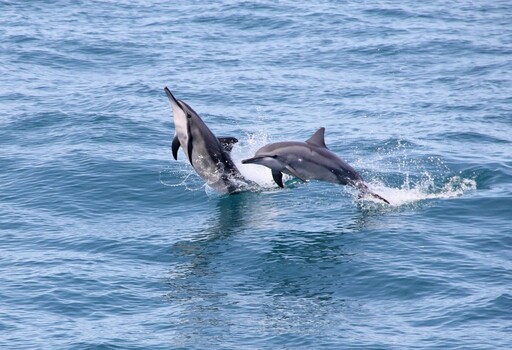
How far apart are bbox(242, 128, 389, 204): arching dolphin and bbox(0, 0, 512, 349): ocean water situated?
1052mm

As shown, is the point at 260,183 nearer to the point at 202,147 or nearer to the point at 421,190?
the point at 202,147

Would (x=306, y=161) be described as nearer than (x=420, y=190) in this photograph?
Yes

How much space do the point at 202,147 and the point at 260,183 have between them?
7.69ft

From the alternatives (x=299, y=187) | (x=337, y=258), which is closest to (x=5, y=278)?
(x=337, y=258)

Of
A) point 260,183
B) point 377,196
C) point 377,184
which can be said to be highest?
point 377,196

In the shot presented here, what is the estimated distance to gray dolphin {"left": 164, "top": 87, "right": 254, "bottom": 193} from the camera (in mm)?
27750

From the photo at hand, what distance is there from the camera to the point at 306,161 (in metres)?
26.3

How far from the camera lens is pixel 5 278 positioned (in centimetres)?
2305

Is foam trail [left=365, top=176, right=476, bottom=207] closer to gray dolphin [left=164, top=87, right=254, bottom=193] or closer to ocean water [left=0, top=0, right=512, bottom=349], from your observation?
ocean water [left=0, top=0, right=512, bottom=349]

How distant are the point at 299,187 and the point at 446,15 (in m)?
23.5

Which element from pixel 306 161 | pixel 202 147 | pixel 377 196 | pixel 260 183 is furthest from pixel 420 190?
pixel 202 147

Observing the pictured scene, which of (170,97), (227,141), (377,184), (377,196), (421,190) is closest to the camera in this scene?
(377,196)

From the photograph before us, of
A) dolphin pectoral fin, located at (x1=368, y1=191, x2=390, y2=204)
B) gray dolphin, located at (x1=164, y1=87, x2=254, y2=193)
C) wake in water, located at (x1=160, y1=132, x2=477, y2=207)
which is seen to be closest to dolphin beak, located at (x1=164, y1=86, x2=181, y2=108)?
gray dolphin, located at (x1=164, y1=87, x2=254, y2=193)

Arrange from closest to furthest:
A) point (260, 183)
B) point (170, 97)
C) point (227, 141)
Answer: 1. point (170, 97)
2. point (227, 141)
3. point (260, 183)
